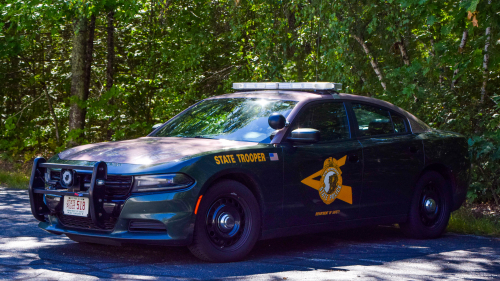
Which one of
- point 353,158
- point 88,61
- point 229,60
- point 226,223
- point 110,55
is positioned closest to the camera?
point 226,223

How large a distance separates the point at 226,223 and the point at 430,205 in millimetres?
3064

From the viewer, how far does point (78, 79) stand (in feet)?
50.2

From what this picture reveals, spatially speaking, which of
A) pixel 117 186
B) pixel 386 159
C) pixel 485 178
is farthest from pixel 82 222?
pixel 485 178

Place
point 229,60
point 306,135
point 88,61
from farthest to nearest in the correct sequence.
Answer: point 88,61, point 229,60, point 306,135

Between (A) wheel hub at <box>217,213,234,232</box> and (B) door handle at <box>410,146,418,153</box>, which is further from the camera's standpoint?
(B) door handle at <box>410,146,418,153</box>

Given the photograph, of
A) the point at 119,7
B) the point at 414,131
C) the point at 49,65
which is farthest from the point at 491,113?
the point at 49,65

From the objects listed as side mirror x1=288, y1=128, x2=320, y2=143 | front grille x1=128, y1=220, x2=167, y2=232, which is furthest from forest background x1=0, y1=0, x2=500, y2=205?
front grille x1=128, y1=220, x2=167, y2=232

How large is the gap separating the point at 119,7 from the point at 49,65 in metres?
4.93

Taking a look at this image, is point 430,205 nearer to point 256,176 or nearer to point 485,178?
point 256,176

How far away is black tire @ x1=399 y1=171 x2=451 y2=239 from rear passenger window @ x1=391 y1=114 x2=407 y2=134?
597 millimetres

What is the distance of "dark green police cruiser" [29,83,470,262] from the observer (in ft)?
16.6

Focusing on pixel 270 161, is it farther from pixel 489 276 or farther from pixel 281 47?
pixel 281 47

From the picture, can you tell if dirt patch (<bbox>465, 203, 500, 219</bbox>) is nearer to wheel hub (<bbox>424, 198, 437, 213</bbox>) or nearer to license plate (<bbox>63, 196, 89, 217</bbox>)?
wheel hub (<bbox>424, 198, 437, 213</bbox>)

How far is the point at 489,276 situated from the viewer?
209 inches
